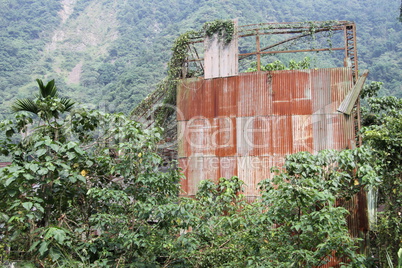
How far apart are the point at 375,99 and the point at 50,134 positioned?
1342 centimetres

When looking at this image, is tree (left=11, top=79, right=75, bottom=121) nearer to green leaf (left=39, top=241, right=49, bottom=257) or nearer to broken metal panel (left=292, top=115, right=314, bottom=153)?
green leaf (left=39, top=241, right=49, bottom=257)

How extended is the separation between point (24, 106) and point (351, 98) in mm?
9380

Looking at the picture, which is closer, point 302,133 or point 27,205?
point 27,205

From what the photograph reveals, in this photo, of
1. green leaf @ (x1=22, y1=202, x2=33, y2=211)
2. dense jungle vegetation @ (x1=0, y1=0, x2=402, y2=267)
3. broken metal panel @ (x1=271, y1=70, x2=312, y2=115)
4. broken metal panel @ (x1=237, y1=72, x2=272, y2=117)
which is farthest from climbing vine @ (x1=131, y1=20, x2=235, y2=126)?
green leaf @ (x1=22, y1=202, x2=33, y2=211)

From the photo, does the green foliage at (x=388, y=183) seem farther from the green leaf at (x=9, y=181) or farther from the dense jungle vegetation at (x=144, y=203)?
the green leaf at (x=9, y=181)

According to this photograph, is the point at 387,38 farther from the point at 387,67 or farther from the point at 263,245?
the point at 263,245

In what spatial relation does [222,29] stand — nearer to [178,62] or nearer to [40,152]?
[178,62]

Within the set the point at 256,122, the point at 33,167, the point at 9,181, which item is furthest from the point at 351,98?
the point at 9,181

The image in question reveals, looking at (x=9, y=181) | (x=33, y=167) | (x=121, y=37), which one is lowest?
(x=9, y=181)

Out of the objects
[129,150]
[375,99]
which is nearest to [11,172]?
[129,150]

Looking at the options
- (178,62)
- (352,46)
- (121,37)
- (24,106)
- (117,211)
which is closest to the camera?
(24,106)

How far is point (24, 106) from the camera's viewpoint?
7.64 m

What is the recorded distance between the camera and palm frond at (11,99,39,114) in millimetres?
7594

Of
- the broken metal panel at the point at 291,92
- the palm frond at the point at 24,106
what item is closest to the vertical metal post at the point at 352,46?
the broken metal panel at the point at 291,92
